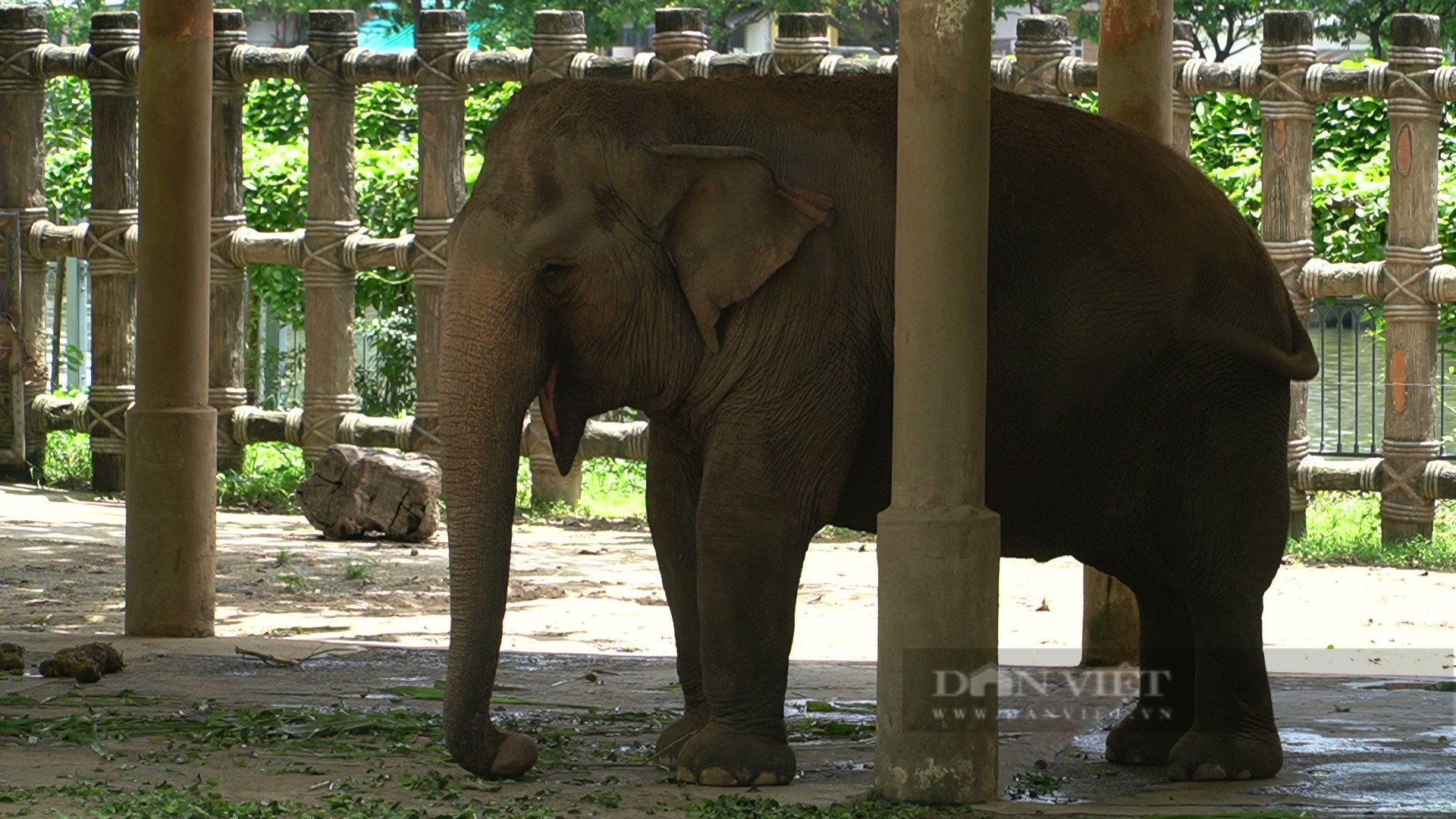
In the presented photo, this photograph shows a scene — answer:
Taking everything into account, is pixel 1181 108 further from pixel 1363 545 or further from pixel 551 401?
pixel 551 401

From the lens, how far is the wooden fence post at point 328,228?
12.3m

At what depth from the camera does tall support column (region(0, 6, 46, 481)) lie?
13148 millimetres

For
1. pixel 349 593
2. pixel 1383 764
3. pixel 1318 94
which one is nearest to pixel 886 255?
pixel 1383 764

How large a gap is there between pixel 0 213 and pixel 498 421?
364 inches

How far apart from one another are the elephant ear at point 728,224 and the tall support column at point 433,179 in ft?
23.0

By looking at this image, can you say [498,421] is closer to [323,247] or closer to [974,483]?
[974,483]

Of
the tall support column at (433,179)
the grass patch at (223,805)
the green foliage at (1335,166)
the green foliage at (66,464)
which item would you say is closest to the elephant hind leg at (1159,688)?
the grass patch at (223,805)

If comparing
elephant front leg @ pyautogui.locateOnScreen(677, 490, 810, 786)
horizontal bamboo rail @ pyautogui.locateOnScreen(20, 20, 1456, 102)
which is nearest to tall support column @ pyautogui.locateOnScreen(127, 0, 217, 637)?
elephant front leg @ pyautogui.locateOnScreen(677, 490, 810, 786)

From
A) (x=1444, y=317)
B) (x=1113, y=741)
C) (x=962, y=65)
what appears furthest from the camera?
(x=1444, y=317)

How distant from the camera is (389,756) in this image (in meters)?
5.36

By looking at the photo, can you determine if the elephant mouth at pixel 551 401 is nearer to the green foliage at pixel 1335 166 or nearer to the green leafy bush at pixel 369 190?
the green foliage at pixel 1335 166

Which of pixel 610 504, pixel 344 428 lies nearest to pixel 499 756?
pixel 344 428

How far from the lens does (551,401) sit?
5.26 metres

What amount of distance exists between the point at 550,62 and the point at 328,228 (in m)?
1.68
